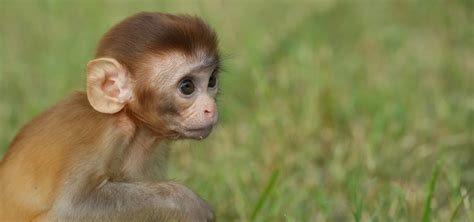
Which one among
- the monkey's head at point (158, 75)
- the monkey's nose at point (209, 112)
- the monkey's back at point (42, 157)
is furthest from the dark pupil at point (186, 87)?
the monkey's back at point (42, 157)

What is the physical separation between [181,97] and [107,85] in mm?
345

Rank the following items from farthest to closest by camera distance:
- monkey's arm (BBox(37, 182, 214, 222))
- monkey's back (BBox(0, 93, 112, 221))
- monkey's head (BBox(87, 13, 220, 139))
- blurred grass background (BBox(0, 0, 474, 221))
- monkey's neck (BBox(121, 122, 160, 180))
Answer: blurred grass background (BBox(0, 0, 474, 221)) < monkey's neck (BBox(121, 122, 160, 180)) < monkey's head (BBox(87, 13, 220, 139)) < monkey's back (BBox(0, 93, 112, 221)) < monkey's arm (BBox(37, 182, 214, 222))

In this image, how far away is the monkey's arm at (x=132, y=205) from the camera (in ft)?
16.8

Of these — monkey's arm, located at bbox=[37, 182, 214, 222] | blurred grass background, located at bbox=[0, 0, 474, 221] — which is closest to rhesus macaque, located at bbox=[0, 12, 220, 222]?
monkey's arm, located at bbox=[37, 182, 214, 222]

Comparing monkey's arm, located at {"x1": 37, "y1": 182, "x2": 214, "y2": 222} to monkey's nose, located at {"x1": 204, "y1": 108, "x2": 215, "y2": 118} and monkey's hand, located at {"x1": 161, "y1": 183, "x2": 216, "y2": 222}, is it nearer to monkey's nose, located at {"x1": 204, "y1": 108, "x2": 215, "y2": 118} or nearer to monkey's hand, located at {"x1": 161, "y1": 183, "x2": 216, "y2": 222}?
monkey's hand, located at {"x1": 161, "y1": 183, "x2": 216, "y2": 222}

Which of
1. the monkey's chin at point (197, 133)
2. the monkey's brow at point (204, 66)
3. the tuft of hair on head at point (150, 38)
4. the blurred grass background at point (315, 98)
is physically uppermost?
the tuft of hair on head at point (150, 38)

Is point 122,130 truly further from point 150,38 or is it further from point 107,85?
point 150,38

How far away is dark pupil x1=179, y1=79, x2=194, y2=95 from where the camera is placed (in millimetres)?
5398

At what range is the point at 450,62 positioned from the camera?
9.11 m

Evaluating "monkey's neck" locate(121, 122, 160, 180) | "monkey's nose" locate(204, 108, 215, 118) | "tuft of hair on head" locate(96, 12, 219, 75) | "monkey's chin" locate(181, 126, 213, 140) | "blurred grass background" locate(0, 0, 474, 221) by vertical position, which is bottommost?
"blurred grass background" locate(0, 0, 474, 221)

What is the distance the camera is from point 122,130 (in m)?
5.38

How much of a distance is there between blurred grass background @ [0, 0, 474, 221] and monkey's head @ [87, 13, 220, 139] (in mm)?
665

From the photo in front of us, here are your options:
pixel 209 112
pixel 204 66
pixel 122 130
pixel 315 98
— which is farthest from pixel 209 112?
pixel 315 98

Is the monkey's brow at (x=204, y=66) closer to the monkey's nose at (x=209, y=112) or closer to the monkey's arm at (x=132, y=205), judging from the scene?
the monkey's nose at (x=209, y=112)
